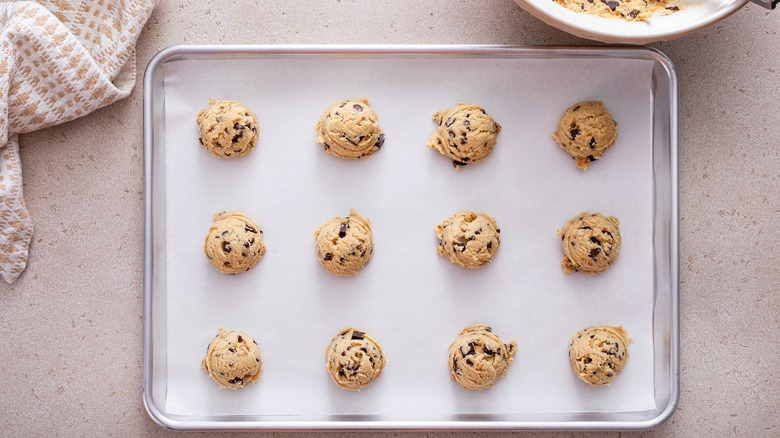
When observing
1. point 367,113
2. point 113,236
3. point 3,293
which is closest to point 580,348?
point 367,113

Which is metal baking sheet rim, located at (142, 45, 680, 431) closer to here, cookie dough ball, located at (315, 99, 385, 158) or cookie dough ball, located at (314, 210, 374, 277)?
cookie dough ball, located at (315, 99, 385, 158)

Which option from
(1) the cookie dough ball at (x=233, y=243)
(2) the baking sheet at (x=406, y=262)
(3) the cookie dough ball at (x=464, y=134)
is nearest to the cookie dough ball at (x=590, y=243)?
(2) the baking sheet at (x=406, y=262)

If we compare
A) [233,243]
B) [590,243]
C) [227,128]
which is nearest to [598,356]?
[590,243]

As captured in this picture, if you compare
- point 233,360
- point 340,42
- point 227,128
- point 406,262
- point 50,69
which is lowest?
point 233,360

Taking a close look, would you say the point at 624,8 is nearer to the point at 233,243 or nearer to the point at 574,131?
the point at 574,131

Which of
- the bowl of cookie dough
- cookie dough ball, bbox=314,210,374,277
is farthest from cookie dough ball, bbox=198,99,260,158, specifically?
the bowl of cookie dough

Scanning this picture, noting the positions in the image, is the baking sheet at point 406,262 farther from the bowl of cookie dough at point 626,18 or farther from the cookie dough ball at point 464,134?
the bowl of cookie dough at point 626,18

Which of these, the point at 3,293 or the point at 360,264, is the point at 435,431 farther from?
the point at 3,293
